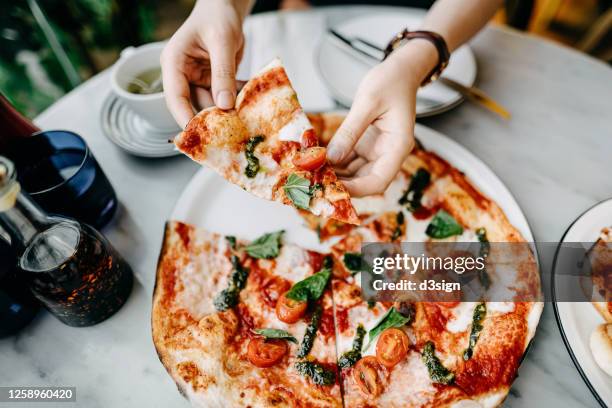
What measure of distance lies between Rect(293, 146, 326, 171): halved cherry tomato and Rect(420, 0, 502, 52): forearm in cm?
96

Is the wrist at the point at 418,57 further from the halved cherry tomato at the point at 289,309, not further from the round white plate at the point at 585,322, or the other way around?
the halved cherry tomato at the point at 289,309

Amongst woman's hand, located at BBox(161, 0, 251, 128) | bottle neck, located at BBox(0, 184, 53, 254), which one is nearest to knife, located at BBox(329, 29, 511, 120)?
woman's hand, located at BBox(161, 0, 251, 128)

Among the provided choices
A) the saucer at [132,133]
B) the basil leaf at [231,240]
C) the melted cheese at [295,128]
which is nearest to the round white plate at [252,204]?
the basil leaf at [231,240]

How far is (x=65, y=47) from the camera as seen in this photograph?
133 inches

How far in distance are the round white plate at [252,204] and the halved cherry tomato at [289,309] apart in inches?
11.9

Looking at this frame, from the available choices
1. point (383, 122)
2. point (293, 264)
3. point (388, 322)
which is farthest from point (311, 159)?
point (388, 322)

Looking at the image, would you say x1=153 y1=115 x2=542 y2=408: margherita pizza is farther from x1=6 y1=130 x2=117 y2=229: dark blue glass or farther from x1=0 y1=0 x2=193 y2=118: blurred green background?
x1=0 y1=0 x2=193 y2=118: blurred green background

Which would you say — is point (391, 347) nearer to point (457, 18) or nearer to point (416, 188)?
point (416, 188)

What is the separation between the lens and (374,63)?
2406mm

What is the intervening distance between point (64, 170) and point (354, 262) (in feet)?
4.18

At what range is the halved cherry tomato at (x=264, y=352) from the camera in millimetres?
1529

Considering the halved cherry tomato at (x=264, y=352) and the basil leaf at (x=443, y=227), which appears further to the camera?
the basil leaf at (x=443, y=227)

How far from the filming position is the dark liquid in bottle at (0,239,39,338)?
1457mm

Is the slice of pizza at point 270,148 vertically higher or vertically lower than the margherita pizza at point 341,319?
higher
